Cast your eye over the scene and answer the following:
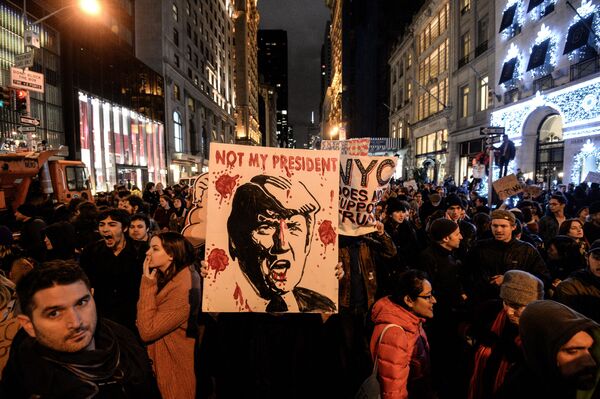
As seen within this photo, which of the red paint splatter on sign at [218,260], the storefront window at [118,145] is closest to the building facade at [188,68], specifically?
the storefront window at [118,145]

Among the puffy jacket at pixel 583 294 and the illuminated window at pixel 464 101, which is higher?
the illuminated window at pixel 464 101

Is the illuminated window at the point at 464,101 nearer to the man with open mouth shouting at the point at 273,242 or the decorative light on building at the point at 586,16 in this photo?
the decorative light on building at the point at 586,16

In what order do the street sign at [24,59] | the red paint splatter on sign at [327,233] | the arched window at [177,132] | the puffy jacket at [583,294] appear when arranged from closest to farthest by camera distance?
the red paint splatter on sign at [327,233] → the puffy jacket at [583,294] → the street sign at [24,59] → the arched window at [177,132]

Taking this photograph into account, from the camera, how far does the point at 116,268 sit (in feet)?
12.5

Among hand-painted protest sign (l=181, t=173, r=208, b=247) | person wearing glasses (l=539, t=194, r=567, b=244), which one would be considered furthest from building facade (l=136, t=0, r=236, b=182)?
hand-painted protest sign (l=181, t=173, r=208, b=247)

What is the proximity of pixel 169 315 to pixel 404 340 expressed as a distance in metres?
1.72

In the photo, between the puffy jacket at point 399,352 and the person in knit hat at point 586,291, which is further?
the person in knit hat at point 586,291

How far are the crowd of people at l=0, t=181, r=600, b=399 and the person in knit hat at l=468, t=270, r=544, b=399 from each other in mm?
10

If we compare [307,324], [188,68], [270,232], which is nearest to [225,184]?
[270,232]

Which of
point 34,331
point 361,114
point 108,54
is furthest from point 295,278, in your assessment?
point 361,114

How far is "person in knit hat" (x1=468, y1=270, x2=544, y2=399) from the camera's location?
2.63 m

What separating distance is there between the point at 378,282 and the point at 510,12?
23.6 m

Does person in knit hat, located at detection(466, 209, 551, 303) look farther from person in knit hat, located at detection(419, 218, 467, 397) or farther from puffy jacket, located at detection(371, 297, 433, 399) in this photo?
puffy jacket, located at detection(371, 297, 433, 399)

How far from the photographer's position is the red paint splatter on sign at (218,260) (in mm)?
3010
